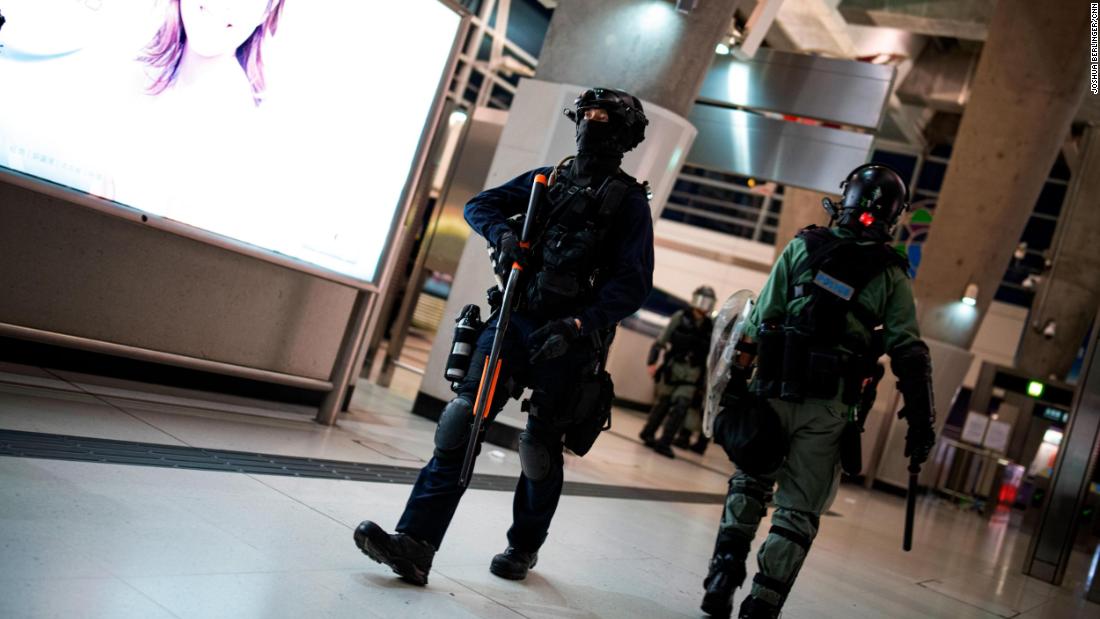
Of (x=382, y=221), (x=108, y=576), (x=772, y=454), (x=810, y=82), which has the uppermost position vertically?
(x=810, y=82)

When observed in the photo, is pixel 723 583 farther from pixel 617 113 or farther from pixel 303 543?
pixel 617 113

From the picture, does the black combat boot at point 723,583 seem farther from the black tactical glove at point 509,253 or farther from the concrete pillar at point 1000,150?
the concrete pillar at point 1000,150

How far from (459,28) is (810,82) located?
5261 millimetres

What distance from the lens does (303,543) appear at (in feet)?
10.6

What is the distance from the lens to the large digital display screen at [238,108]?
4.10 metres

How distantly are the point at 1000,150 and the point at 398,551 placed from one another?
12443 mm

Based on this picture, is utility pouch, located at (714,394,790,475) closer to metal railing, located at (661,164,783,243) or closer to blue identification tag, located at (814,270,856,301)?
blue identification tag, located at (814,270,856,301)

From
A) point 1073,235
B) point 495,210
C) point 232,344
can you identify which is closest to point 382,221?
point 232,344

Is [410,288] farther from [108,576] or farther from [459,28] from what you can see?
[108,576]

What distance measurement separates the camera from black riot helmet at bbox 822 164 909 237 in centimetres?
396

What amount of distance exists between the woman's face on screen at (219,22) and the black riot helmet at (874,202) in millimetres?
2888

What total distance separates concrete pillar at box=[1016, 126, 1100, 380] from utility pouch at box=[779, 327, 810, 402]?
1547cm

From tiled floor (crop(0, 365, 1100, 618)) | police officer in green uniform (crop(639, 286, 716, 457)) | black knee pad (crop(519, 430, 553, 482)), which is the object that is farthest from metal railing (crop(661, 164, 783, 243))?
black knee pad (crop(519, 430, 553, 482))

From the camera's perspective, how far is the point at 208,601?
245cm
